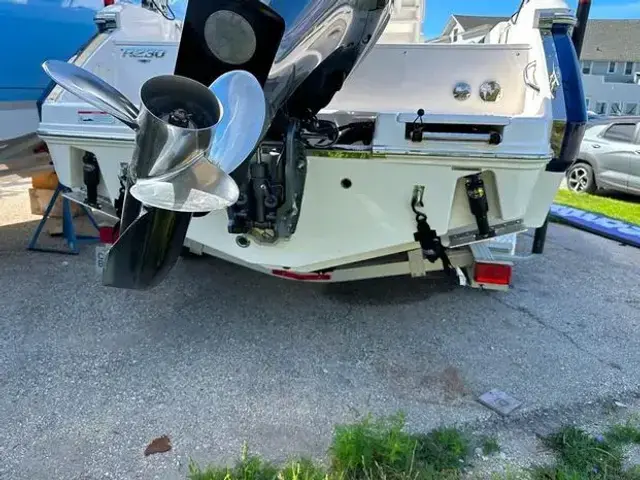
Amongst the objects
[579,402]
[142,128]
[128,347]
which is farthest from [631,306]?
[142,128]

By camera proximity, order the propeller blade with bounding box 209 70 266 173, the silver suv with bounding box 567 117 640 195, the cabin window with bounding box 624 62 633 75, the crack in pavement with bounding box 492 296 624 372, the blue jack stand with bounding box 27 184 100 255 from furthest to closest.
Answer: the cabin window with bounding box 624 62 633 75, the silver suv with bounding box 567 117 640 195, the blue jack stand with bounding box 27 184 100 255, the crack in pavement with bounding box 492 296 624 372, the propeller blade with bounding box 209 70 266 173

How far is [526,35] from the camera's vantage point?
3178mm

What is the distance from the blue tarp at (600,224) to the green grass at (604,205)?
43 centimetres

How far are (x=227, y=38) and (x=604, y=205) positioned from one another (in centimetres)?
800

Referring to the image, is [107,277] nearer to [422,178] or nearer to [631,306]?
[422,178]

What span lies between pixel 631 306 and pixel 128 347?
360 cm

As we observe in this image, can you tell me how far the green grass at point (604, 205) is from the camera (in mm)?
7680

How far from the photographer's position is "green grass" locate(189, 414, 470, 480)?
2.09 m

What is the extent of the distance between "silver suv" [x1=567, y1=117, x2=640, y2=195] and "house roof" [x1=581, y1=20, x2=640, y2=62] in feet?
104

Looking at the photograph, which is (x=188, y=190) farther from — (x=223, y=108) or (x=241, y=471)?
(x=241, y=471)

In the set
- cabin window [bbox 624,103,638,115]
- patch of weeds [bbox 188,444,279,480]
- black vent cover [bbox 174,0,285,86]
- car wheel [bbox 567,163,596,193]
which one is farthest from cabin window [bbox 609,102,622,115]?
patch of weeds [bbox 188,444,279,480]

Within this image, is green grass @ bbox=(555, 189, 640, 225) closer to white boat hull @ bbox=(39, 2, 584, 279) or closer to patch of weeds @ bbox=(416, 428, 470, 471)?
white boat hull @ bbox=(39, 2, 584, 279)

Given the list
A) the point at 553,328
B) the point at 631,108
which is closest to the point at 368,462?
the point at 553,328

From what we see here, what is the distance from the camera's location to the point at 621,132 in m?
8.96
